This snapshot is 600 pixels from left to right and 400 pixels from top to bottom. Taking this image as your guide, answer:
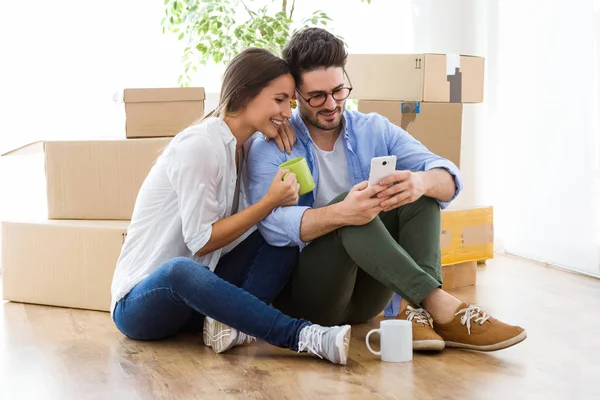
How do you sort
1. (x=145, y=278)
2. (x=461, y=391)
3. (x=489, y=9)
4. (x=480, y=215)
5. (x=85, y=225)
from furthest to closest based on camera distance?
(x=489, y=9) < (x=480, y=215) < (x=85, y=225) < (x=145, y=278) < (x=461, y=391)

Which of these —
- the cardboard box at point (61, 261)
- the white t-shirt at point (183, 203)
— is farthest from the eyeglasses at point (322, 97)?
the cardboard box at point (61, 261)

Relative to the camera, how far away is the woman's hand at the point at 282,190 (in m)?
2.14

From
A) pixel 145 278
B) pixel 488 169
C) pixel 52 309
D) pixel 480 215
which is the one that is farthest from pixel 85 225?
pixel 488 169

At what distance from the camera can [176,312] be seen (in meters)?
2.20

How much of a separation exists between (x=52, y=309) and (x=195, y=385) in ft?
3.63

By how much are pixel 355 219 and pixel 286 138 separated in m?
0.36

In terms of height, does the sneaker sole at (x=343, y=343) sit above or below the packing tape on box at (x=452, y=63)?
below

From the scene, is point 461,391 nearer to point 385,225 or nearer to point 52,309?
point 385,225

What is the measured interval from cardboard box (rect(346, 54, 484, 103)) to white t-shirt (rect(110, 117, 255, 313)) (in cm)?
101

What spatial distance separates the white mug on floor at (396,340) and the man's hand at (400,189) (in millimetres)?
282

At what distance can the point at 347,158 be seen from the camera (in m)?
2.40

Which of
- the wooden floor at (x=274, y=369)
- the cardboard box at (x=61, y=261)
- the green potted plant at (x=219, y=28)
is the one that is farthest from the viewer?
the green potted plant at (x=219, y=28)

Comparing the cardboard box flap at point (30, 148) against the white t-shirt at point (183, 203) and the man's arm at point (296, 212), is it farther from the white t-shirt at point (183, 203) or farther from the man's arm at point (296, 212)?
the man's arm at point (296, 212)

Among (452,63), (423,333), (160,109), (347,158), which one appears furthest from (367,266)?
(452,63)
